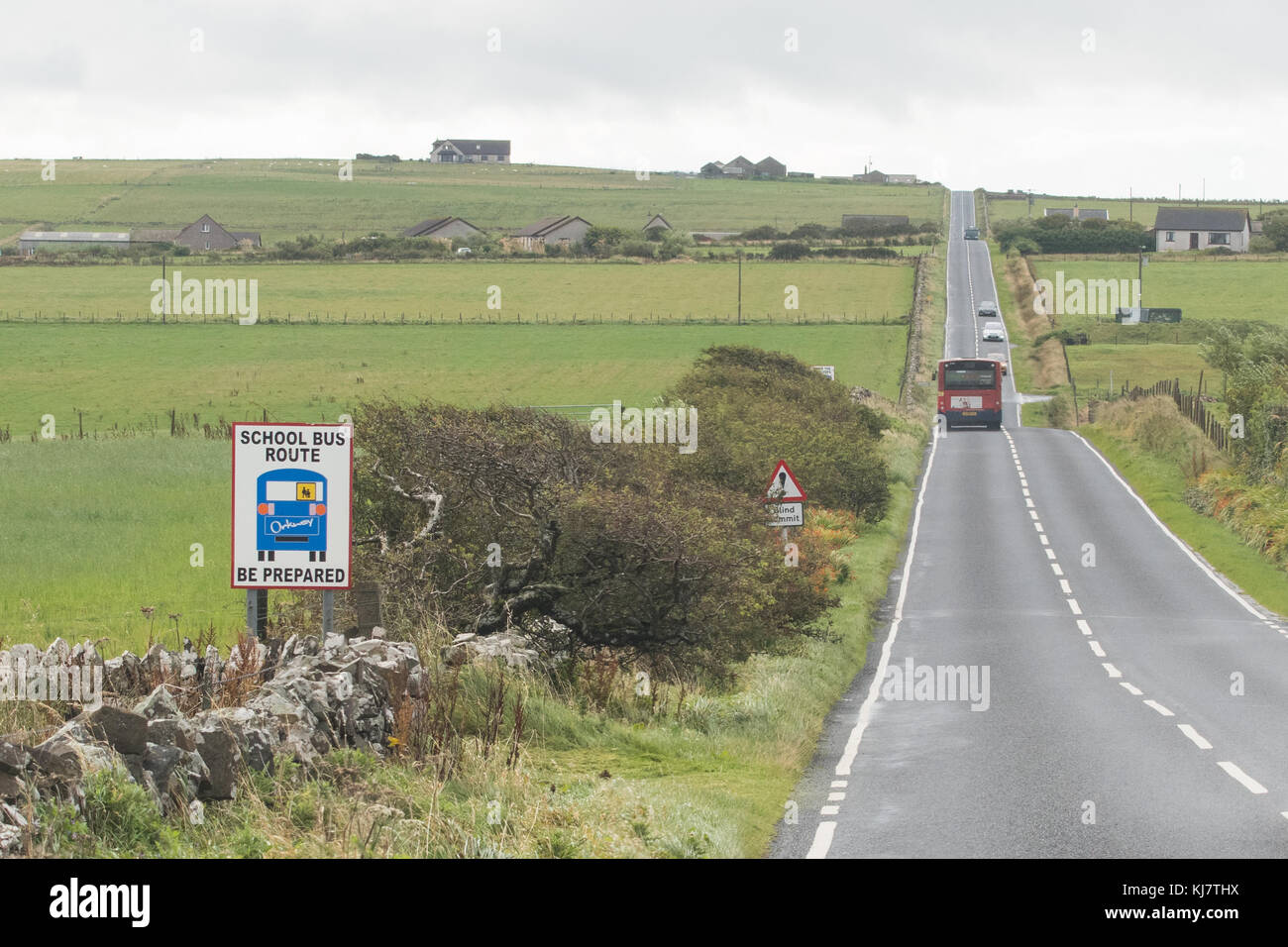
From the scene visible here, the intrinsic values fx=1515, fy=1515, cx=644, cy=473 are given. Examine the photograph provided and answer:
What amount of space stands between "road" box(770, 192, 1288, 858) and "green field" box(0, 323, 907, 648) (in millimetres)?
9174

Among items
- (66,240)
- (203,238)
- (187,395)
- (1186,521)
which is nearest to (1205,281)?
(187,395)

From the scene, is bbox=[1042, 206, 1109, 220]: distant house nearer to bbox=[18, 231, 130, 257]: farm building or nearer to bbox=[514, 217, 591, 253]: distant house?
bbox=[514, 217, 591, 253]: distant house

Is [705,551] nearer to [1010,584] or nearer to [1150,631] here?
[1150,631]

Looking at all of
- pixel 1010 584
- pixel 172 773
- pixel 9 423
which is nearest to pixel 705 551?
pixel 172 773

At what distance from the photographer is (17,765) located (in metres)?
8.07

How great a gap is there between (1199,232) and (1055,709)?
493 feet

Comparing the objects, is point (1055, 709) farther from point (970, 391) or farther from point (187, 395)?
point (187, 395)

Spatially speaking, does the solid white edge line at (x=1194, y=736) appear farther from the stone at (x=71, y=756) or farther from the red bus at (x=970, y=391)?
the red bus at (x=970, y=391)

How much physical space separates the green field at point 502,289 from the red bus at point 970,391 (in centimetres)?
3449

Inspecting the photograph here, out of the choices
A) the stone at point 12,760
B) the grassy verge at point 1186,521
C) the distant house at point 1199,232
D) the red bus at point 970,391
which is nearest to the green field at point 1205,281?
the distant house at point 1199,232

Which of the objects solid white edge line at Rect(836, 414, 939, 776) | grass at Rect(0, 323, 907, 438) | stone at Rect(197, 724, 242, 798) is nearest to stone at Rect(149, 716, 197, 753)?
stone at Rect(197, 724, 242, 798)

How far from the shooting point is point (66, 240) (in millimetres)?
153875

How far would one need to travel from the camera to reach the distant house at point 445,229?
163750 millimetres
